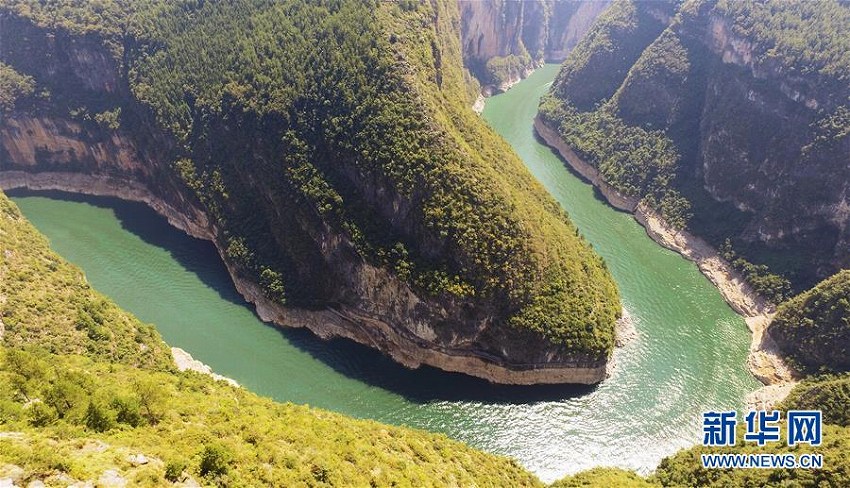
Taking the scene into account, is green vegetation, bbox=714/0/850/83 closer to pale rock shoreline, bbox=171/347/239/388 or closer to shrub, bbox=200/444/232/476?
shrub, bbox=200/444/232/476

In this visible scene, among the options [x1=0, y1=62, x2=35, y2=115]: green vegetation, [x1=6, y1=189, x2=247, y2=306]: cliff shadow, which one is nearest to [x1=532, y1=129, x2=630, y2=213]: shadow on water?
[x1=6, y1=189, x2=247, y2=306]: cliff shadow

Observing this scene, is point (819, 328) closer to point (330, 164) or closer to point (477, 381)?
point (477, 381)

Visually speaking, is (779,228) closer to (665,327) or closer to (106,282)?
(665,327)

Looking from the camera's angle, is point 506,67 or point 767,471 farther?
point 506,67

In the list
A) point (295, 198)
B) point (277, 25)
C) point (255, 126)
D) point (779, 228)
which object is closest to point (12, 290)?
point (295, 198)

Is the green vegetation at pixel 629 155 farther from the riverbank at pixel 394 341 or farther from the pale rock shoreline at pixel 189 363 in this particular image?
the pale rock shoreline at pixel 189 363

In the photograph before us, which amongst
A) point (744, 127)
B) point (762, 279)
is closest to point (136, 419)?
point (762, 279)
